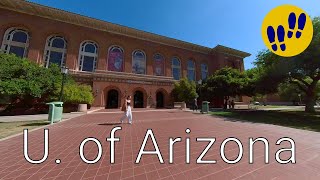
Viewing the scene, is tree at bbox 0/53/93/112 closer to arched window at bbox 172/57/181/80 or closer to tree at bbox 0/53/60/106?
tree at bbox 0/53/60/106

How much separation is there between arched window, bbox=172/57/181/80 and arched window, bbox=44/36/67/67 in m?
18.7

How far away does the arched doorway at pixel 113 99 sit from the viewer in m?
25.5

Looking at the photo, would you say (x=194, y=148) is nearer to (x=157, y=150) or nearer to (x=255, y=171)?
(x=157, y=150)

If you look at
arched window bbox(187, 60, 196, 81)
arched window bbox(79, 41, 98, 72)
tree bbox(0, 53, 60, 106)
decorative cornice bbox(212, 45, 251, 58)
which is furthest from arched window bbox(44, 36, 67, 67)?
decorative cornice bbox(212, 45, 251, 58)

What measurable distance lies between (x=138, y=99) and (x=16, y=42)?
18.8m

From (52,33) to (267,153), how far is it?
2910cm

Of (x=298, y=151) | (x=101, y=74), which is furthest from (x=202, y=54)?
(x=298, y=151)

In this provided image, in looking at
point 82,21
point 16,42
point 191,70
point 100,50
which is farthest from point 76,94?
point 191,70

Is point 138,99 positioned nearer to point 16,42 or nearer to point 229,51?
point 16,42

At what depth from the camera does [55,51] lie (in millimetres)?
24547

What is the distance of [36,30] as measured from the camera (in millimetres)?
23328

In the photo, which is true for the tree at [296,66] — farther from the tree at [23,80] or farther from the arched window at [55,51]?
the arched window at [55,51]

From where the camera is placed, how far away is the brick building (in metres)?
22.8

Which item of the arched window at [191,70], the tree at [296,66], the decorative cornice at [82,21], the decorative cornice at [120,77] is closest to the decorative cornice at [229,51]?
the decorative cornice at [82,21]
